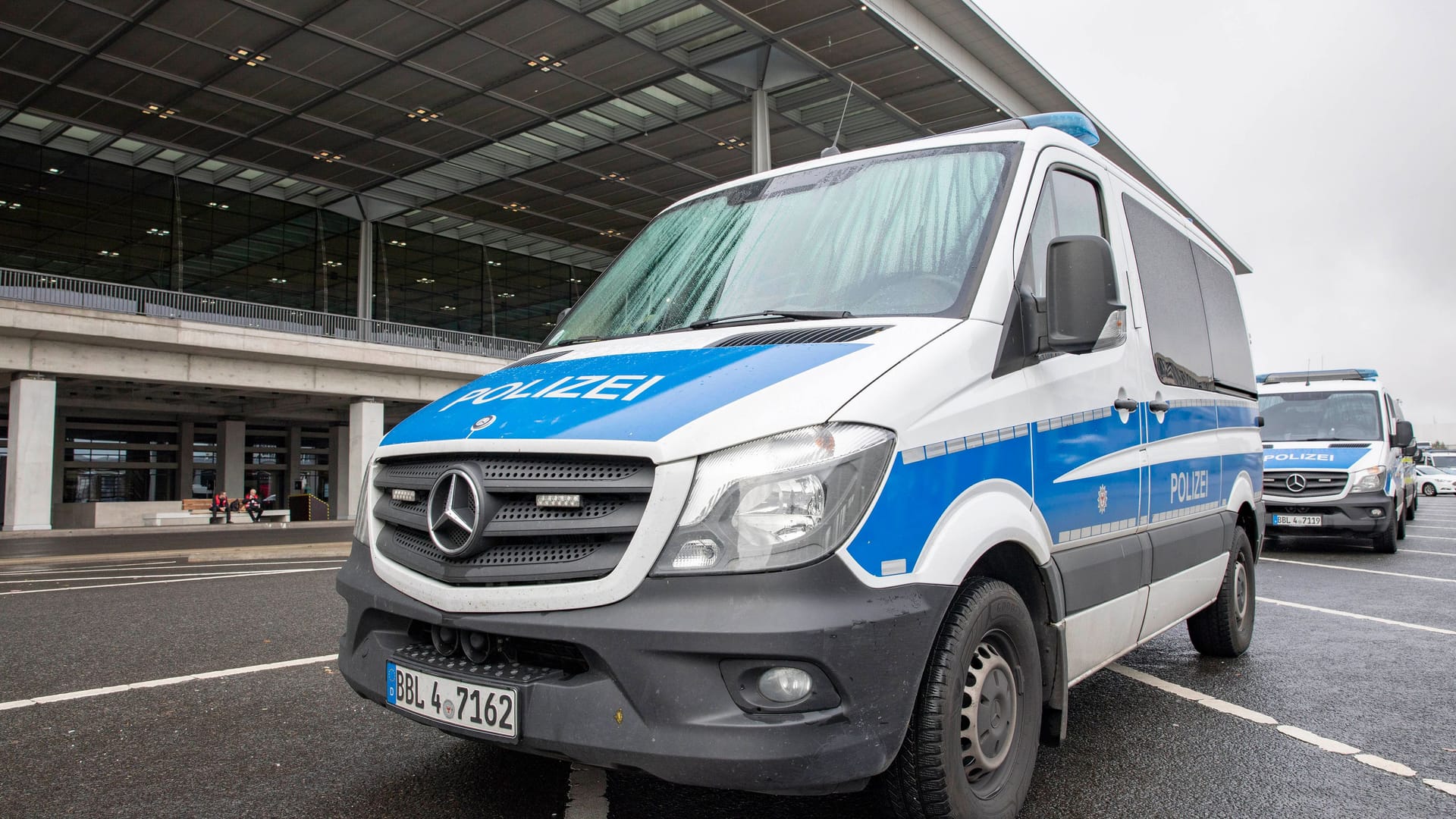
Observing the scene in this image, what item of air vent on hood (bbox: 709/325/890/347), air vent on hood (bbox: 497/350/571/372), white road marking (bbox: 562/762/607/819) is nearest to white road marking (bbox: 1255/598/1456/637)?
air vent on hood (bbox: 709/325/890/347)

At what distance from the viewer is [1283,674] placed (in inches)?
203

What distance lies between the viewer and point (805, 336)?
2.89m

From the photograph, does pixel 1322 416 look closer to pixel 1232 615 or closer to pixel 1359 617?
pixel 1359 617

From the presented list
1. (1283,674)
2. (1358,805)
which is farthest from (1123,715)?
(1283,674)

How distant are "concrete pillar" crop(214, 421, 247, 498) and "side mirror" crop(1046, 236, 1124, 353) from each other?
46964 mm

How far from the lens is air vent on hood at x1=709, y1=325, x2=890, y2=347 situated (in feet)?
9.21

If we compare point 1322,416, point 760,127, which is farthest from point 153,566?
point 760,127

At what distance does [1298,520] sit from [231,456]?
43464mm

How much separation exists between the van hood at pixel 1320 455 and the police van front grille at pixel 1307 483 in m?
0.09

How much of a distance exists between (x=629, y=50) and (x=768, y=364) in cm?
2340

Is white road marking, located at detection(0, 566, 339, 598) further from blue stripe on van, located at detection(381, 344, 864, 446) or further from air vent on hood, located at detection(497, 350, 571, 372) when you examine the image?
blue stripe on van, located at detection(381, 344, 864, 446)

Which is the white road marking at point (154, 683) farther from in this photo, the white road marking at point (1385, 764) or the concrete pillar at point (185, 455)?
the concrete pillar at point (185, 455)

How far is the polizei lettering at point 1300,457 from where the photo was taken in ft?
40.6

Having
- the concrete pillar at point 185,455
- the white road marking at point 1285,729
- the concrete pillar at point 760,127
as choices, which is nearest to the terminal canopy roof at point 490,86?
the concrete pillar at point 760,127
